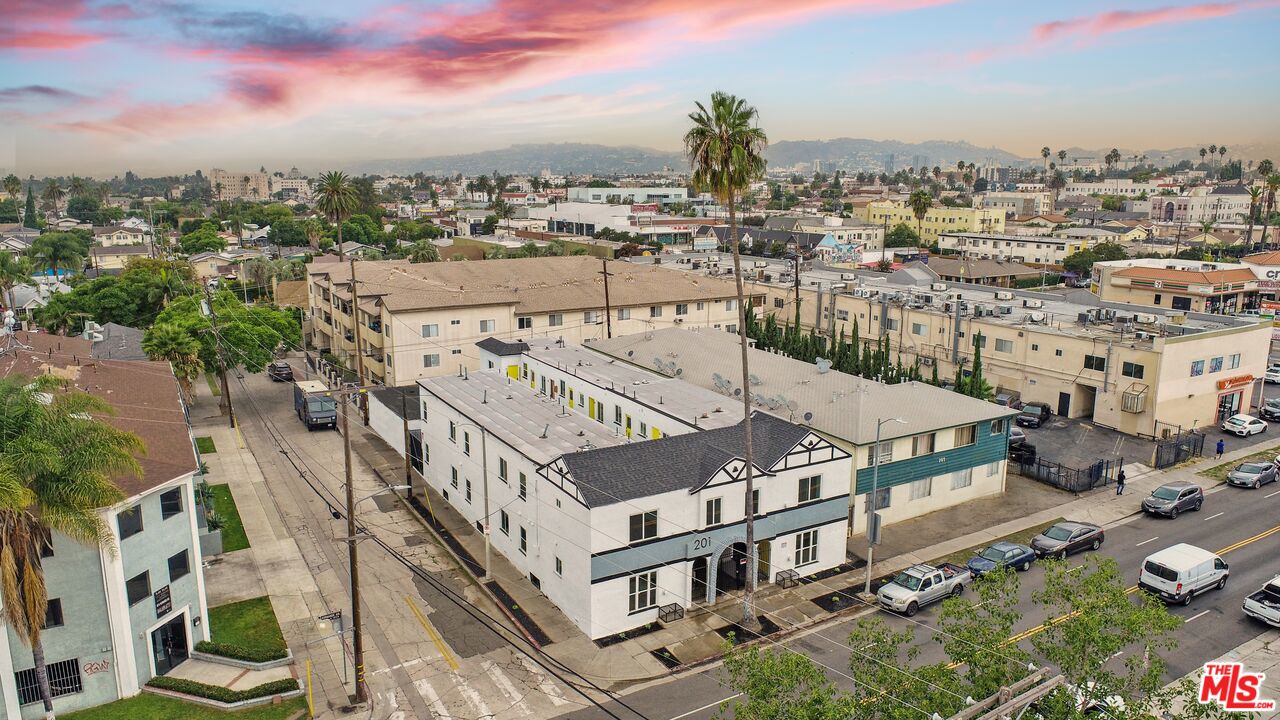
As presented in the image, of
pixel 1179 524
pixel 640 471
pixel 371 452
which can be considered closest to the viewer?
Answer: pixel 640 471

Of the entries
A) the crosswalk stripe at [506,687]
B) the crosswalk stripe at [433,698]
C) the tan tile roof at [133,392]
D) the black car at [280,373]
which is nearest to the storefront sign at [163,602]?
the tan tile roof at [133,392]

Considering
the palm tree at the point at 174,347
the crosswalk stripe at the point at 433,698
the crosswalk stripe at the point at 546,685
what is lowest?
the crosswalk stripe at the point at 546,685

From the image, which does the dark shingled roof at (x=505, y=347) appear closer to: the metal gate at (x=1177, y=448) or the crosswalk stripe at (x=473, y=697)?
the crosswalk stripe at (x=473, y=697)

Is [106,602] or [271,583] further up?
[106,602]

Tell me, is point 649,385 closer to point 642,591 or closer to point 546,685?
point 642,591

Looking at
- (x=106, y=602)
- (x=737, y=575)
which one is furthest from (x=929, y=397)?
(x=106, y=602)

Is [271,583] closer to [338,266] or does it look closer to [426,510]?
[426,510]

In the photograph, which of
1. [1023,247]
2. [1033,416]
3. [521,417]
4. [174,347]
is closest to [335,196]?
[174,347]
